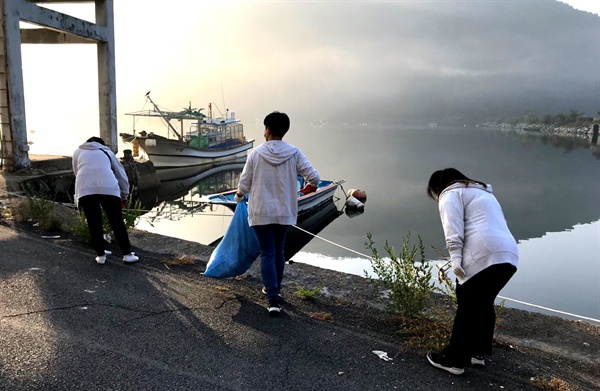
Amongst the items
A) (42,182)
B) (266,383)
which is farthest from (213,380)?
(42,182)

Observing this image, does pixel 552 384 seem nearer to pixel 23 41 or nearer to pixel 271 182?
pixel 271 182

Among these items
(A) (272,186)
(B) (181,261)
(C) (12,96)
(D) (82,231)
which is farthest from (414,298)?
(C) (12,96)

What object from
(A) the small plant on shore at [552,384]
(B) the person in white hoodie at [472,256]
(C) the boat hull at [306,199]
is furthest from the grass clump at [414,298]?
(C) the boat hull at [306,199]

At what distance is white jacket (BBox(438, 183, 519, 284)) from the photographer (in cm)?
296

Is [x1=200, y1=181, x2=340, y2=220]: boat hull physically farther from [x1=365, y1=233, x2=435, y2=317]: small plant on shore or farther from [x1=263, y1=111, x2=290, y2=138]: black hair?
[x1=365, y1=233, x2=435, y2=317]: small plant on shore

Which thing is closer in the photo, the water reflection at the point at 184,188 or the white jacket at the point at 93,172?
the white jacket at the point at 93,172

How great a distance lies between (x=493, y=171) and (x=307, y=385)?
130ft

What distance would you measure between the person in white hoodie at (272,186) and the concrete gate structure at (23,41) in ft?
36.0

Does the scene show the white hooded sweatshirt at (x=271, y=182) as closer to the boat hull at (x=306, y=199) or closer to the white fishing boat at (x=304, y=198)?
the white fishing boat at (x=304, y=198)

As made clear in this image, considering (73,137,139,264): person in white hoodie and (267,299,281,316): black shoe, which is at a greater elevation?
(73,137,139,264): person in white hoodie

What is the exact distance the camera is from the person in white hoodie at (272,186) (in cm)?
397

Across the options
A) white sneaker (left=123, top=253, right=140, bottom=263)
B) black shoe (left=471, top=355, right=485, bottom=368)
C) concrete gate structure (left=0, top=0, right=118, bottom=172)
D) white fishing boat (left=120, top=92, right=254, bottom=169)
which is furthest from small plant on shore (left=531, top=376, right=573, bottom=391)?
white fishing boat (left=120, top=92, right=254, bottom=169)

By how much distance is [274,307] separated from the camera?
161 inches

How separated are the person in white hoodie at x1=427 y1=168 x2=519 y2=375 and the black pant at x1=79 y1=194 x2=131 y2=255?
3718 mm
